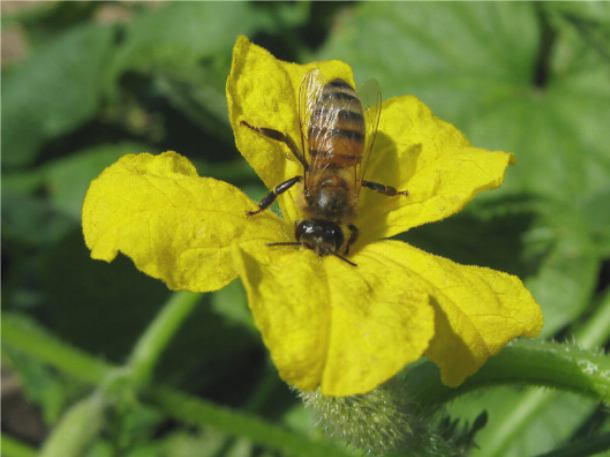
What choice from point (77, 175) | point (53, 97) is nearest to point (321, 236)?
point (77, 175)

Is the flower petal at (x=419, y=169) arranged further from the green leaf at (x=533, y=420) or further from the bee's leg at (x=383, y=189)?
the green leaf at (x=533, y=420)

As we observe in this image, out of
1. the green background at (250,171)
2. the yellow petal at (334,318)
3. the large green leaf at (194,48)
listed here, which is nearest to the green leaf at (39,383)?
the green background at (250,171)

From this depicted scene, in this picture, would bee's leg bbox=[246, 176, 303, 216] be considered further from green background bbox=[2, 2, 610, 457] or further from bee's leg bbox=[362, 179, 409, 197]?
green background bbox=[2, 2, 610, 457]

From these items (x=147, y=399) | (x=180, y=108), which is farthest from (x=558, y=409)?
(x=180, y=108)

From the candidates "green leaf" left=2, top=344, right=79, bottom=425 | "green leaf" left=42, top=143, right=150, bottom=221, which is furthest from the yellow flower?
"green leaf" left=42, top=143, right=150, bottom=221

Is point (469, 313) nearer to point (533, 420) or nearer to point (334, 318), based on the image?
point (334, 318)

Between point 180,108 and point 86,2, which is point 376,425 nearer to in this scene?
point 180,108
